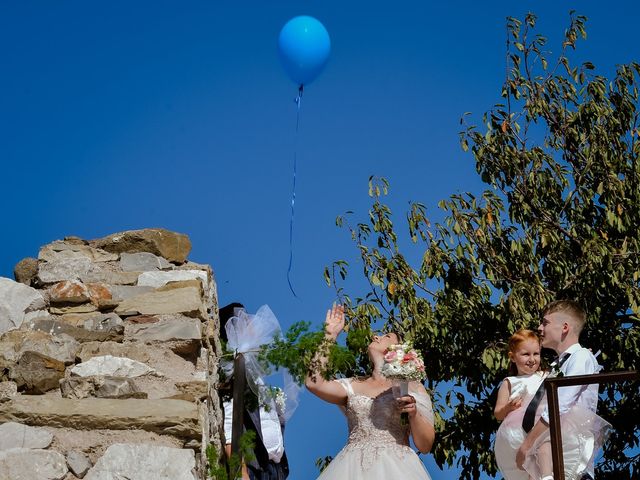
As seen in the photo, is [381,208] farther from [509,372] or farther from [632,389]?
[632,389]

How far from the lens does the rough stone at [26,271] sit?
7160mm

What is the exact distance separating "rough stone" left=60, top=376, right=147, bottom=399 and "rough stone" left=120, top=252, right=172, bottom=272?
1.70m

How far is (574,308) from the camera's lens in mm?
6199

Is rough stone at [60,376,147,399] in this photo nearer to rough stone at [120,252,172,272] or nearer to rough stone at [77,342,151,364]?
rough stone at [77,342,151,364]

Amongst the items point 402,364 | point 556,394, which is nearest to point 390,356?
point 402,364

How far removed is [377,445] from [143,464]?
5.55 feet

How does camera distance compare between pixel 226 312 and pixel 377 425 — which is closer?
pixel 377 425

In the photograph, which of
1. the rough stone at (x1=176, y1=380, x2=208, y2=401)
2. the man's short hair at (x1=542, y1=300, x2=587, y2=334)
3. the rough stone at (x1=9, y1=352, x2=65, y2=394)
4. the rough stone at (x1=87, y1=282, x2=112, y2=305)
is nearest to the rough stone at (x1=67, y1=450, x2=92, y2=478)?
the rough stone at (x1=9, y1=352, x2=65, y2=394)

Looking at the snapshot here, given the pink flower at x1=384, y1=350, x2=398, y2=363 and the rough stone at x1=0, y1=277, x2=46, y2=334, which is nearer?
the pink flower at x1=384, y1=350, x2=398, y2=363

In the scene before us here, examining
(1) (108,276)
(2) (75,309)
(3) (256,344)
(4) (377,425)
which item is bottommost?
(4) (377,425)

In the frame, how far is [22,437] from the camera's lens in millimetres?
5293

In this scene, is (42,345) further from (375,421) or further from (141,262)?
(375,421)

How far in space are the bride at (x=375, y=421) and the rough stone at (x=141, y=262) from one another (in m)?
1.20

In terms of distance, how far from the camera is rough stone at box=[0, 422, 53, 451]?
5.27 meters
